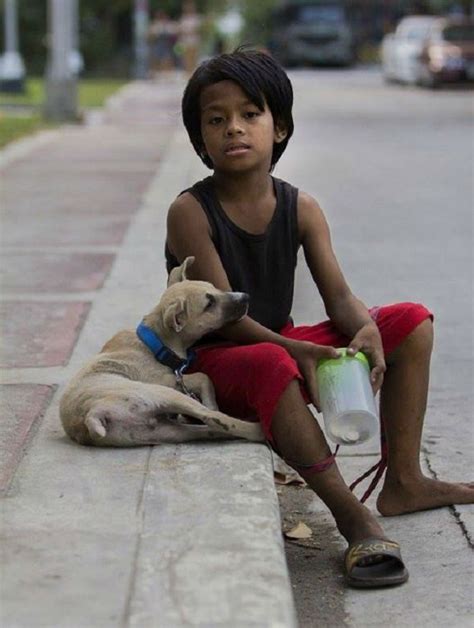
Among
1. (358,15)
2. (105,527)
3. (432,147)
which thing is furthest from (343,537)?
(358,15)

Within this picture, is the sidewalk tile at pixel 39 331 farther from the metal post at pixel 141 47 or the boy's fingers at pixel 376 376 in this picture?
the metal post at pixel 141 47

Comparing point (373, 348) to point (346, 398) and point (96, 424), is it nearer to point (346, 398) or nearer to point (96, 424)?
point (346, 398)

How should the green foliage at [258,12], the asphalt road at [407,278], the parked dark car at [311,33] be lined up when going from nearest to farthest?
the asphalt road at [407,278]
the green foliage at [258,12]
the parked dark car at [311,33]

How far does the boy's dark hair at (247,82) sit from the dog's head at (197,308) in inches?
22.7

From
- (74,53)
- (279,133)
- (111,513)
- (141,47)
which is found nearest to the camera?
(111,513)

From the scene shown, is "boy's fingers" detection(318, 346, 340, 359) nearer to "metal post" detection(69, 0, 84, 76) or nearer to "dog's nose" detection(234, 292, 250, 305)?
"dog's nose" detection(234, 292, 250, 305)

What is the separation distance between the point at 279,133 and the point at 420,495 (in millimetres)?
1270

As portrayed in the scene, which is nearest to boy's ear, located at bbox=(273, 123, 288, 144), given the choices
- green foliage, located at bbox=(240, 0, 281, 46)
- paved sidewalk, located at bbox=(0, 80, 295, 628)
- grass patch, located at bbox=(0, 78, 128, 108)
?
paved sidewalk, located at bbox=(0, 80, 295, 628)

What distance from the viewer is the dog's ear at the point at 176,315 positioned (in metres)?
4.36

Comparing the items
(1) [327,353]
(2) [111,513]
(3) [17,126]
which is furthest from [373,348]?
(3) [17,126]

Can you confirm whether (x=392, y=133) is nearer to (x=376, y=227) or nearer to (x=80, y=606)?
(x=376, y=227)

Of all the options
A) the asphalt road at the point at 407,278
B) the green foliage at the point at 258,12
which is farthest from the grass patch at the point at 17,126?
the green foliage at the point at 258,12

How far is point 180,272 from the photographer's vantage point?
14.8 ft

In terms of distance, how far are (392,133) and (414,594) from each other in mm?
15932
